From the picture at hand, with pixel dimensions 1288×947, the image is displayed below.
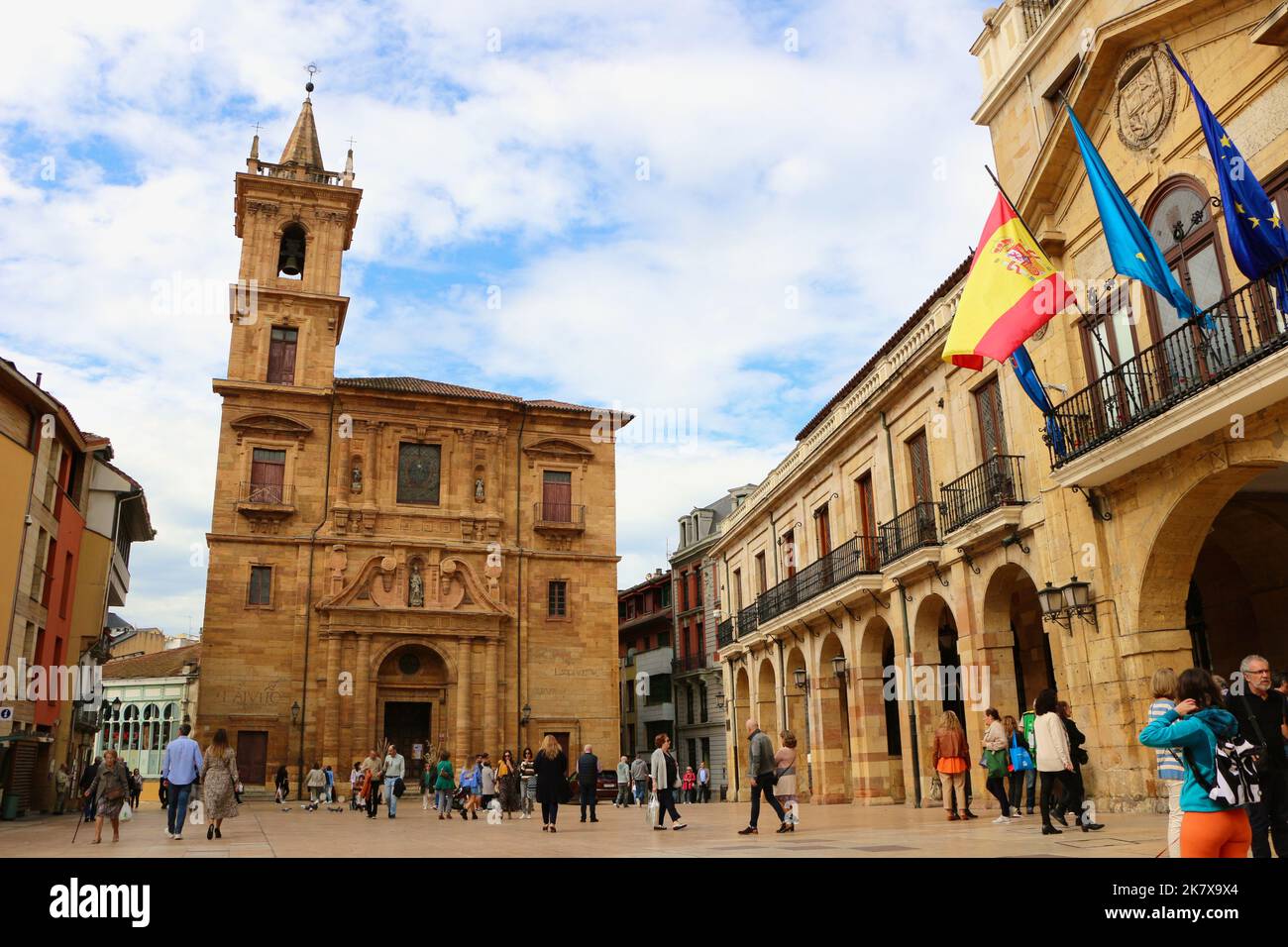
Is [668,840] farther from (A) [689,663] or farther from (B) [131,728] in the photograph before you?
(B) [131,728]

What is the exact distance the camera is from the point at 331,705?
3203cm

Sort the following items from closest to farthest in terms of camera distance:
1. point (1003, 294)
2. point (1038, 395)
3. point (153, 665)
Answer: point (1003, 294) < point (1038, 395) < point (153, 665)

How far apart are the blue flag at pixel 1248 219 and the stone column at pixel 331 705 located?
29.0 metres

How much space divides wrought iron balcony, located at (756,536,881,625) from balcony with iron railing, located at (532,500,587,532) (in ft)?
34.3

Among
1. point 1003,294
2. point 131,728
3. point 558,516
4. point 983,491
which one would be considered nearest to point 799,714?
point 983,491

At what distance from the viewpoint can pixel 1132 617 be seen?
12727 mm

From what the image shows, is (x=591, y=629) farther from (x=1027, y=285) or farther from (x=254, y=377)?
(x=1027, y=285)

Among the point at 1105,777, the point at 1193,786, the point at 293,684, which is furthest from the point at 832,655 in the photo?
the point at 1193,786

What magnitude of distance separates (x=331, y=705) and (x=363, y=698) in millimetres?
1034

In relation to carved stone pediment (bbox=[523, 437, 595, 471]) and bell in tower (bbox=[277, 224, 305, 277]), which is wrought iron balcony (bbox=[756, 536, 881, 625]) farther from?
bell in tower (bbox=[277, 224, 305, 277])

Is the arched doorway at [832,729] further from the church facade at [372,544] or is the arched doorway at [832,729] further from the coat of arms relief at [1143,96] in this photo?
the coat of arms relief at [1143,96]

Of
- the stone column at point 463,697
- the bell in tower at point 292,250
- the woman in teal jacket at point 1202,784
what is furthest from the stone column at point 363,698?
the woman in teal jacket at point 1202,784

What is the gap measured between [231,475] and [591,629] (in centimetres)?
1368
